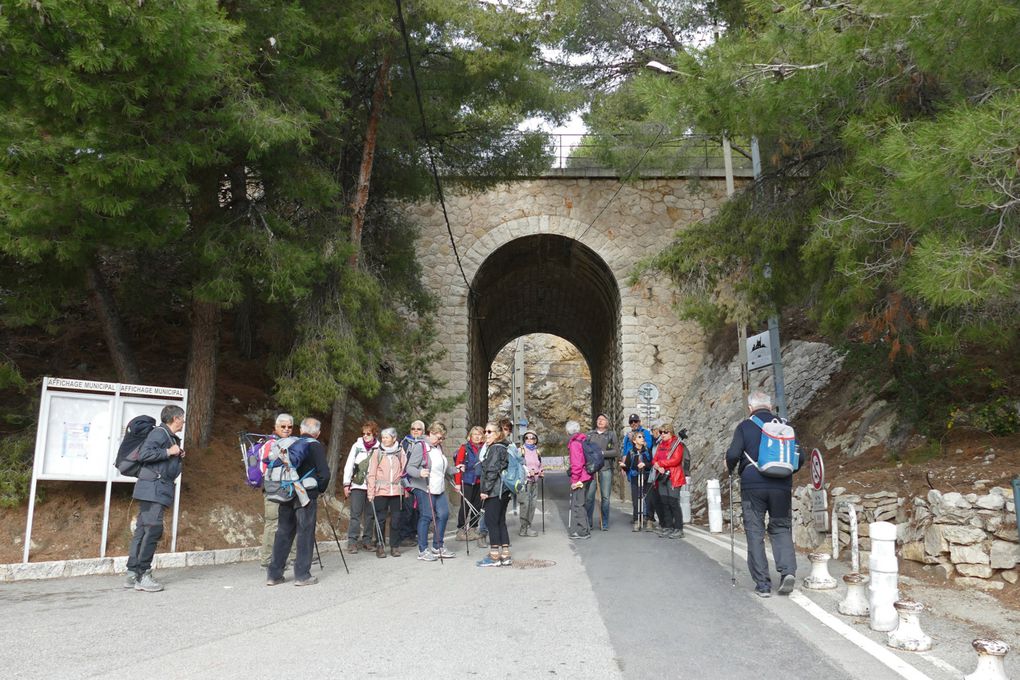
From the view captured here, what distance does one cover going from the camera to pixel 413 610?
5.70 meters

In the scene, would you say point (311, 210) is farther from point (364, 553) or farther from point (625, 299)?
point (625, 299)

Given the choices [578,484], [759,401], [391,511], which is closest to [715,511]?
[578,484]

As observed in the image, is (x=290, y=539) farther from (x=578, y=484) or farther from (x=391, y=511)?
(x=578, y=484)

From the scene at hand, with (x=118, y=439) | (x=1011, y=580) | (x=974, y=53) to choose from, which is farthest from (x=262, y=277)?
(x=1011, y=580)

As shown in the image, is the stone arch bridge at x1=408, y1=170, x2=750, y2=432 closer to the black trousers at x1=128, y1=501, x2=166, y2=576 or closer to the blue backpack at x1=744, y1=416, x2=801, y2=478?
the black trousers at x1=128, y1=501, x2=166, y2=576

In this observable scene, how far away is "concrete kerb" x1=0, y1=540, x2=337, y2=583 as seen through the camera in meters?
7.29

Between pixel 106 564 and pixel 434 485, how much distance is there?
3.53 meters

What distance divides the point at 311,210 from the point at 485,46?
3.53 m

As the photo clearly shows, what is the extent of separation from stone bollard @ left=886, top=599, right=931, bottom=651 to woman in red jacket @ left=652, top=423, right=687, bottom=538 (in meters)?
5.85

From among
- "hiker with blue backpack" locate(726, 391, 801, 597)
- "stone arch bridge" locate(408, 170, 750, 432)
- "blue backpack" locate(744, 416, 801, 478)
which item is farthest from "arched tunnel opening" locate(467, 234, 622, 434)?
"blue backpack" locate(744, 416, 801, 478)

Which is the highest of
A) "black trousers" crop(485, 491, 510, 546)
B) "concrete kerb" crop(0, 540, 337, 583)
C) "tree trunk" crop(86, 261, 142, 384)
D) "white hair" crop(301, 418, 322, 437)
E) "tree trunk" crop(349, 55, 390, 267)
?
"tree trunk" crop(349, 55, 390, 267)

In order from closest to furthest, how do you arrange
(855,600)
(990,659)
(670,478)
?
(990,659) → (855,600) → (670,478)

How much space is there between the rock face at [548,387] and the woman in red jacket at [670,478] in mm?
46724

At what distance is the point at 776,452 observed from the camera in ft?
19.8
